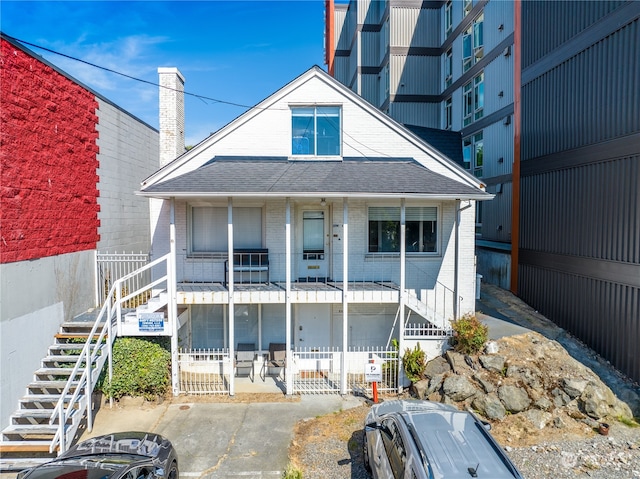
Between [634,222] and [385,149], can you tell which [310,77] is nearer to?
[385,149]

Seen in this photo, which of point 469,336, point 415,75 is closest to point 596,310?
point 469,336

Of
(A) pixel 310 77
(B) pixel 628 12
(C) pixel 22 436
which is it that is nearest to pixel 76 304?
(C) pixel 22 436

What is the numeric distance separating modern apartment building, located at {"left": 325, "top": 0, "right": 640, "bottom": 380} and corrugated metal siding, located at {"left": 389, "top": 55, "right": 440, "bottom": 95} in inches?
47.1

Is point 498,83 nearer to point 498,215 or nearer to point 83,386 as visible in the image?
point 498,215

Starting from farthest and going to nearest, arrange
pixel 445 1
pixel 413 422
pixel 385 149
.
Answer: pixel 445 1 < pixel 385 149 < pixel 413 422

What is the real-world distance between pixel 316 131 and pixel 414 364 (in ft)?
24.5

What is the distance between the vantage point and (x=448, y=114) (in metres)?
23.2

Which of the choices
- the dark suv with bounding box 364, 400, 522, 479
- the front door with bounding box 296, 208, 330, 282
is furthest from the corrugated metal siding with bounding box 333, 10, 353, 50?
the dark suv with bounding box 364, 400, 522, 479

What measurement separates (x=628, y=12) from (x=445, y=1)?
16.0 meters

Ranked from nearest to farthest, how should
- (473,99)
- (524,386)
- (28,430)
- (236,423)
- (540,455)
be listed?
(540,455) → (28,430) → (236,423) → (524,386) → (473,99)

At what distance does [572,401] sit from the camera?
29.8ft

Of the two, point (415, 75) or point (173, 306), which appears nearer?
point (173, 306)

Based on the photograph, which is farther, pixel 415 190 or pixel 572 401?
pixel 415 190

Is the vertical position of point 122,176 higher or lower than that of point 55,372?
higher
